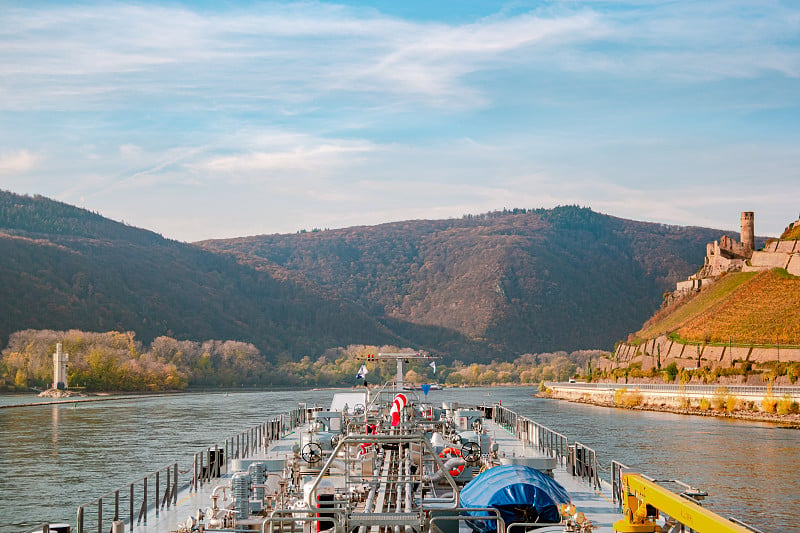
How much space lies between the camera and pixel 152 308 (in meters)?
185

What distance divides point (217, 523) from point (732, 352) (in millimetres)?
98518

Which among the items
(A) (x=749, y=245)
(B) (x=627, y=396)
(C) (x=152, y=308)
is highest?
(A) (x=749, y=245)

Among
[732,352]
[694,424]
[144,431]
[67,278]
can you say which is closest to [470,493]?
[144,431]

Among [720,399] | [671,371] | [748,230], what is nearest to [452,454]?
[720,399]

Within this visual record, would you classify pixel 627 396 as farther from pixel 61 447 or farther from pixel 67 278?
pixel 67 278

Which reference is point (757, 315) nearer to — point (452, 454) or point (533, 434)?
point (533, 434)

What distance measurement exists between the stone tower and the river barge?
14680 cm

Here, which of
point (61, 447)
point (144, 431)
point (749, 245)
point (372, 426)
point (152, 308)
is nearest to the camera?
point (372, 426)

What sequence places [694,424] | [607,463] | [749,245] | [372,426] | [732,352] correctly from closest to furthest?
[372,426]
[607,463]
[694,424]
[732,352]
[749,245]

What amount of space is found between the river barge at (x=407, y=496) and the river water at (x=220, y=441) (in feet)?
21.1

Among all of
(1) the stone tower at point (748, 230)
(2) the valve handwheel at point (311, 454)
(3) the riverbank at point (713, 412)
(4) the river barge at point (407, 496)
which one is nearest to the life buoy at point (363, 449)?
(4) the river barge at point (407, 496)

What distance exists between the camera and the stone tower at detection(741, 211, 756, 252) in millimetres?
166875

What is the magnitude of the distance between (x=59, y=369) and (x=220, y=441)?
274 feet

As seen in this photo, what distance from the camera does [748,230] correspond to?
169m
